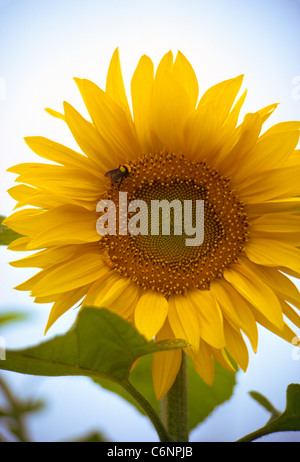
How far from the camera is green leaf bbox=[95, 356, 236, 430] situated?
31.6 inches

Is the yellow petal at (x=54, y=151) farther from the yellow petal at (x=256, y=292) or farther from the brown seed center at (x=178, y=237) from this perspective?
the yellow petal at (x=256, y=292)

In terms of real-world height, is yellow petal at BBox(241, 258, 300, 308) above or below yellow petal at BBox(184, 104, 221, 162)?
below

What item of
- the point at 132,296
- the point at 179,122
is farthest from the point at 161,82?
the point at 132,296

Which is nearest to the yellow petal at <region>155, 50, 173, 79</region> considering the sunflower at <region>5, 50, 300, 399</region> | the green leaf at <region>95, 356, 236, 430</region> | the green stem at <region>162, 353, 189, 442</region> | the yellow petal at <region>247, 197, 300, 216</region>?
the sunflower at <region>5, 50, 300, 399</region>

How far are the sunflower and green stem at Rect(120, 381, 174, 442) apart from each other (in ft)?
0.17

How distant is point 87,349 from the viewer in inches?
18.1

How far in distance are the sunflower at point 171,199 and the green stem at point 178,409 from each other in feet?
0.10

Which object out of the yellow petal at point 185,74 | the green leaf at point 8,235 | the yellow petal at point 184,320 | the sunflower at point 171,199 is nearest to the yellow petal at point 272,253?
the sunflower at point 171,199

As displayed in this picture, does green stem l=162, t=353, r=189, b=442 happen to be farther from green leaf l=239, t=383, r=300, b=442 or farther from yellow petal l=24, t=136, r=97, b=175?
yellow petal l=24, t=136, r=97, b=175

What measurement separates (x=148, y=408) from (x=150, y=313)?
0.37 ft

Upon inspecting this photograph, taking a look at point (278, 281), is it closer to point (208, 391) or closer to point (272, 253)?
point (272, 253)

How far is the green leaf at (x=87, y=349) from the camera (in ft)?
1.41

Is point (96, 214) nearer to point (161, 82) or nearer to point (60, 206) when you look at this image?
point (60, 206)

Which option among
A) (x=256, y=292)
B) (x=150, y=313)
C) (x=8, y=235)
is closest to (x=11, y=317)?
(x=8, y=235)
